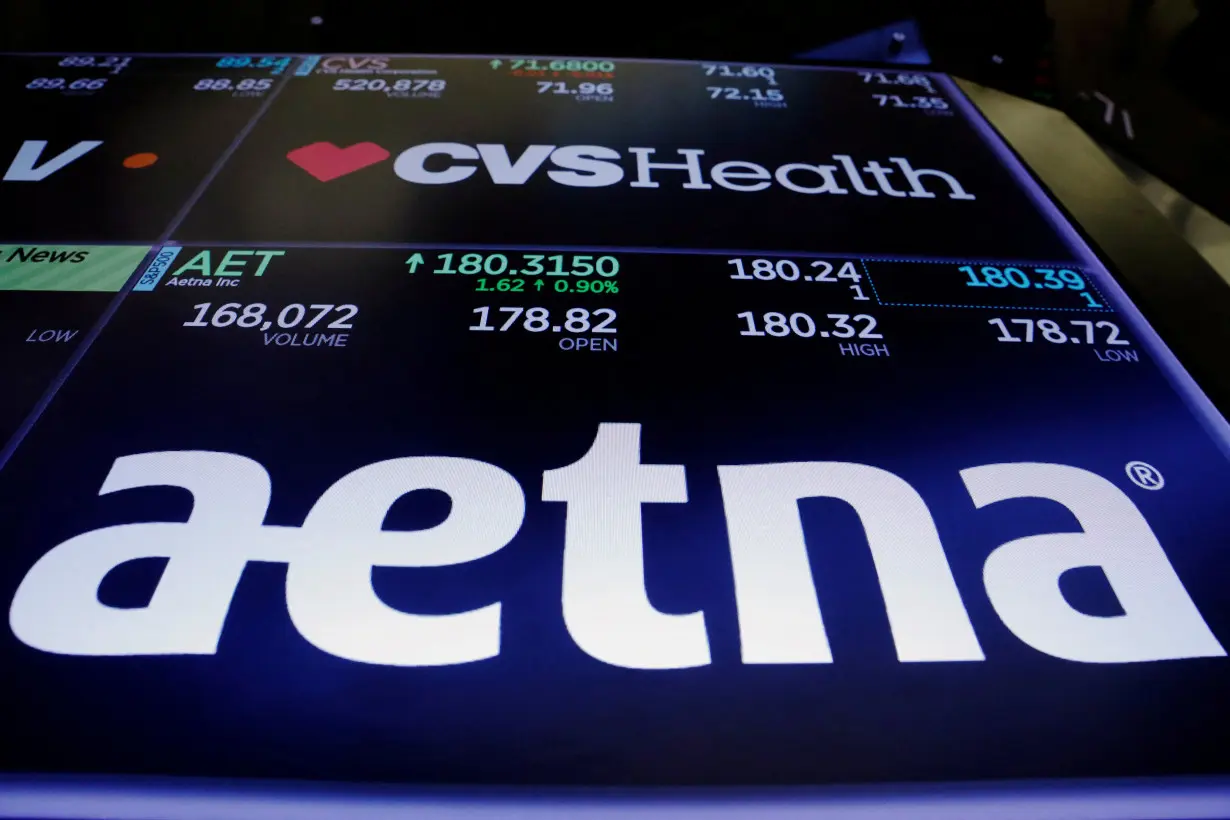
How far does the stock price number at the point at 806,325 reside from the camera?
1.09 meters

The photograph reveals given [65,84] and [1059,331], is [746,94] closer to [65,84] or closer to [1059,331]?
[1059,331]

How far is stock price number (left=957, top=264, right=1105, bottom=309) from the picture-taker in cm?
117

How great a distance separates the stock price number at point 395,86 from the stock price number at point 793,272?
2.54 ft

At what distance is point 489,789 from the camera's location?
26.9 inches

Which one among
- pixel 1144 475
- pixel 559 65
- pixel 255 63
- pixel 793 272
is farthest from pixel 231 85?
pixel 1144 475

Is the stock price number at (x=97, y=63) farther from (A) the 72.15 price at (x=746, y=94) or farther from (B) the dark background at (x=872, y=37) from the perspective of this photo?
(A) the 72.15 price at (x=746, y=94)

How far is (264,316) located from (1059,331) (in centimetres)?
104

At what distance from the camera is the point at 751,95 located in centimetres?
162

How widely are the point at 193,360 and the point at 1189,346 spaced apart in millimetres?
1259

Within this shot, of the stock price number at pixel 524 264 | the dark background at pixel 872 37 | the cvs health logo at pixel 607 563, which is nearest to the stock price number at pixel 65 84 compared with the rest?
the dark background at pixel 872 37

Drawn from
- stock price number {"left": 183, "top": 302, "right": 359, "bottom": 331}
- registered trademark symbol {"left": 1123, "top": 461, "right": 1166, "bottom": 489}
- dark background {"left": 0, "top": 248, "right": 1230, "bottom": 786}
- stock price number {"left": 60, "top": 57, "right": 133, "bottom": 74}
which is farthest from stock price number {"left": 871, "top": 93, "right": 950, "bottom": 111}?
stock price number {"left": 60, "top": 57, "right": 133, "bottom": 74}

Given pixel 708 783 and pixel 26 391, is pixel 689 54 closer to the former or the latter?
pixel 26 391

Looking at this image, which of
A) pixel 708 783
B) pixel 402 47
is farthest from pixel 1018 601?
pixel 402 47

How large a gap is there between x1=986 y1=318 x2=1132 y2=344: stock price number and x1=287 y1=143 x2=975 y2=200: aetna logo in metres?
0.32
